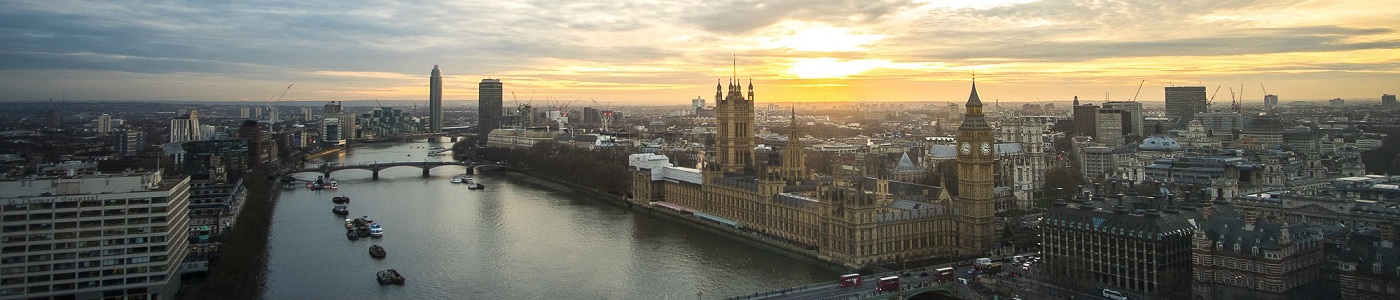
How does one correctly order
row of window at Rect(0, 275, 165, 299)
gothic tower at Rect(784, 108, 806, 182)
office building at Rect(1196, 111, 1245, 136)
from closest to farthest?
1. row of window at Rect(0, 275, 165, 299)
2. gothic tower at Rect(784, 108, 806, 182)
3. office building at Rect(1196, 111, 1245, 136)

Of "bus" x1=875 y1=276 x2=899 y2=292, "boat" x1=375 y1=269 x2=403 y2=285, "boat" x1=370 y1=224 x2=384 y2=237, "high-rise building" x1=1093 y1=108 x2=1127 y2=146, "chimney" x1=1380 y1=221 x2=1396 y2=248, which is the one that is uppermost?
"high-rise building" x1=1093 y1=108 x2=1127 y2=146

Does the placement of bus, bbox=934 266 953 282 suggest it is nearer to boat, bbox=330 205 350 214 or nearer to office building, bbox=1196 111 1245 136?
boat, bbox=330 205 350 214

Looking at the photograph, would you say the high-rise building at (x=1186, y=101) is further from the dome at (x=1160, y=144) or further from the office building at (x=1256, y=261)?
the office building at (x=1256, y=261)

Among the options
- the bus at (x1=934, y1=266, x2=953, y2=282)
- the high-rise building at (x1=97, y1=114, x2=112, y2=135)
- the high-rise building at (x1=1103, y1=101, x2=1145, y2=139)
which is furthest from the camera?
the high-rise building at (x1=1103, y1=101, x2=1145, y2=139)

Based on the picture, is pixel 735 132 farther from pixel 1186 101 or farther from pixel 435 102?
pixel 435 102

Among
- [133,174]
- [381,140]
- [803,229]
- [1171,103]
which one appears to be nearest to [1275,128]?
[1171,103]

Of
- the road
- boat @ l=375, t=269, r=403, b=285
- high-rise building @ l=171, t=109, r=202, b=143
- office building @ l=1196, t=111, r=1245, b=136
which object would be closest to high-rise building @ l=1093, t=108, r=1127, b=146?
office building @ l=1196, t=111, r=1245, b=136

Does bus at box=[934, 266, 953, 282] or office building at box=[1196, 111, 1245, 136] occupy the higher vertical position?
office building at box=[1196, 111, 1245, 136]
